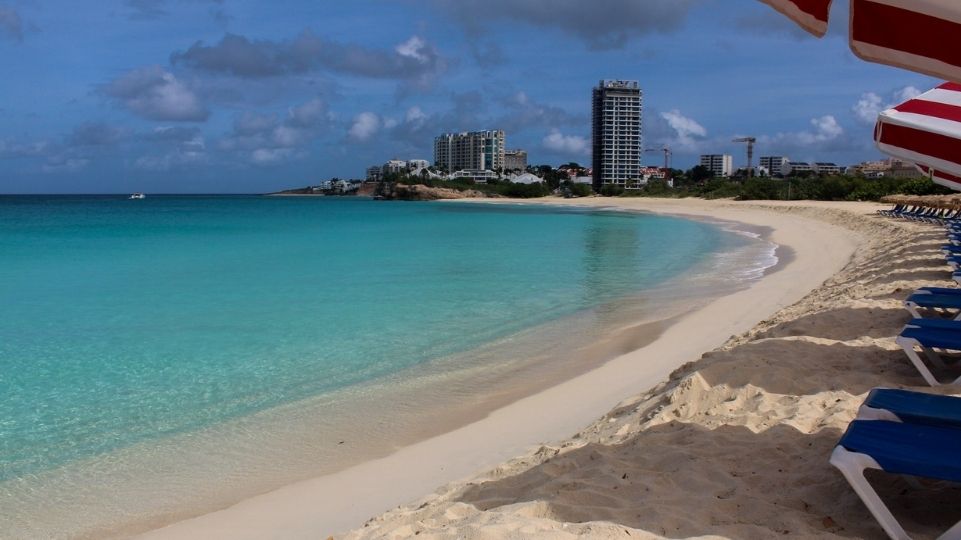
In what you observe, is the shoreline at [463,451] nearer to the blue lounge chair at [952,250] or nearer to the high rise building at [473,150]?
the blue lounge chair at [952,250]

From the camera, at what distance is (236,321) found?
38.5ft

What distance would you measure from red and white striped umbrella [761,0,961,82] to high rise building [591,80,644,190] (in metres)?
135

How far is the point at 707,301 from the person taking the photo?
1177 cm

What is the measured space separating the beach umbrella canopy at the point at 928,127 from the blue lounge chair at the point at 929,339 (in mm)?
1545

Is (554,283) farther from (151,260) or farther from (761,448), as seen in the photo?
(151,260)

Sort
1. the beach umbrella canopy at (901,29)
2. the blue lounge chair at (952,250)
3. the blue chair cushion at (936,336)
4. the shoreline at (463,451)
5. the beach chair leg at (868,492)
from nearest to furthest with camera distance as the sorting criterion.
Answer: the beach umbrella canopy at (901,29), the beach chair leg at (868,492), the shoreline at (463,451), the blue chair cushion at (936,336), the blue lounge chair at (952,250)

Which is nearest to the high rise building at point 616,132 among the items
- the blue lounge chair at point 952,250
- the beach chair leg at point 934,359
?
the blue lounge chair at point 952,250

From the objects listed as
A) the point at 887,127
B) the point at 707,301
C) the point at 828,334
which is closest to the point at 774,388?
the point at 828,334

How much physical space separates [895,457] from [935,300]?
447 centimetres

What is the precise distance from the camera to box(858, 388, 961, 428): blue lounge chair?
311cm

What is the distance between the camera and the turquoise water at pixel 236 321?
6.80 meters

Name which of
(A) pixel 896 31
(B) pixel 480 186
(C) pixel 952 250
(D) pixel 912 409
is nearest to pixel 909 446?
(D) pixel 912 409

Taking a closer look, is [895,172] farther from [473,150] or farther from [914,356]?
[473,150]

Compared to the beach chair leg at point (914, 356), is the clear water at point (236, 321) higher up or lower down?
lower down
